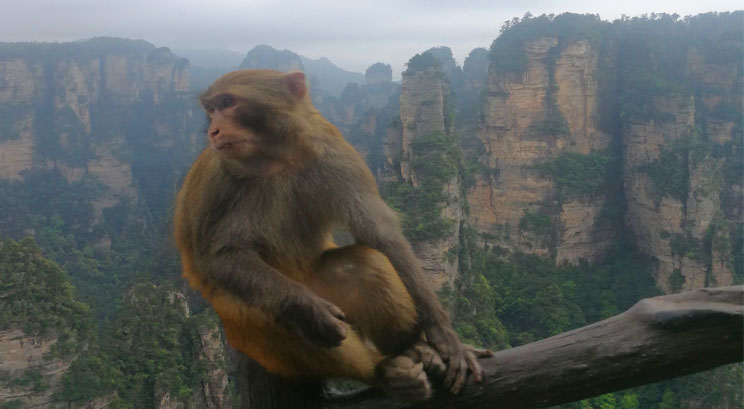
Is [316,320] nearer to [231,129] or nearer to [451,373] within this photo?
[451,373]

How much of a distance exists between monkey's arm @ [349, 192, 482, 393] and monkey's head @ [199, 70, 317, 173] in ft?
1.07

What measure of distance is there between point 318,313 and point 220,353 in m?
14.5

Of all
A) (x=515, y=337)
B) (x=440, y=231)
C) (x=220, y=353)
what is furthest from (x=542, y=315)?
(x=220, y=353)

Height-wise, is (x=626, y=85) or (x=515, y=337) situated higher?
(x=626, y=85)

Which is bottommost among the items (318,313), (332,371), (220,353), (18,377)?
(220,353)

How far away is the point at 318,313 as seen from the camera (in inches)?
74.0

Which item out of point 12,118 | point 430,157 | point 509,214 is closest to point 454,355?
point 430,157

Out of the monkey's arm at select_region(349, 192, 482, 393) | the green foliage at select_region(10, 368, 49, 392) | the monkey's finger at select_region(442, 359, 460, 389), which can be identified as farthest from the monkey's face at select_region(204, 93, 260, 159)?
the green foliage at select_region(10, 368, 49, 392)

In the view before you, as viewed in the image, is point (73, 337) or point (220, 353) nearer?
point (73, 337)

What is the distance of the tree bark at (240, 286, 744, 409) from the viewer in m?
1.74

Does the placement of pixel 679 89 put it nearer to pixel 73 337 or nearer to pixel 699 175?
pixel 699 175

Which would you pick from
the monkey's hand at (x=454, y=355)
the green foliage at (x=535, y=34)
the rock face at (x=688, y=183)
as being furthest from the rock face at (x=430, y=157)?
the monkey's hand at (x=454, y=355)

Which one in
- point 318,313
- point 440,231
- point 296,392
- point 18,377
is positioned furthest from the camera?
point 440,231

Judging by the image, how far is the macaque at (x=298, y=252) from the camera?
201 centimetres
